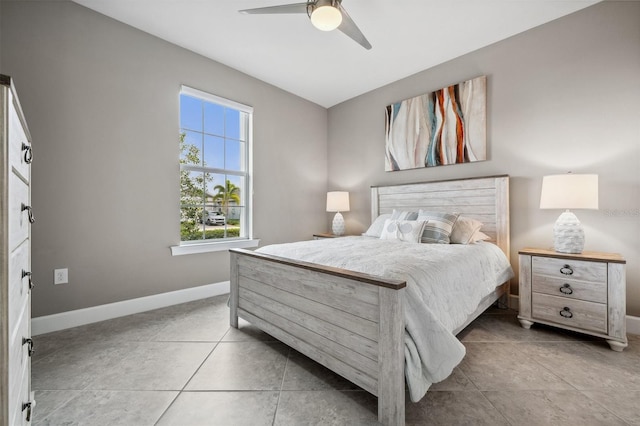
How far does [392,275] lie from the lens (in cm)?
139

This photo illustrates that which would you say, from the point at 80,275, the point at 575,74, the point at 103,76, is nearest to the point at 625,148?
the point at 575,74

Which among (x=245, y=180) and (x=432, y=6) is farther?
(x=245, y=180)

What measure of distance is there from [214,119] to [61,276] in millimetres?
2116

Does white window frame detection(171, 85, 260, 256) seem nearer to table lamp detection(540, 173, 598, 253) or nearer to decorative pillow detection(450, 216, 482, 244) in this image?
decorative pillow detection(450, 216, 482, 244)

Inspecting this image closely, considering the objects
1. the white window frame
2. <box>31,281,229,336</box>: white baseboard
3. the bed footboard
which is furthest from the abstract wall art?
A: <box>31,281,229,336</box>: white baseboard

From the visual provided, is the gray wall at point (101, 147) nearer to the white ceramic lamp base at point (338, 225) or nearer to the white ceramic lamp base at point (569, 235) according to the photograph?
the white ceramic lamp base at point (338, 225)

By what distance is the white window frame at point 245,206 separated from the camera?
292 centimetres

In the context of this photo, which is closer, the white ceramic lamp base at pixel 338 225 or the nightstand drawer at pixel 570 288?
the nightstand drawer at pixel 570 288

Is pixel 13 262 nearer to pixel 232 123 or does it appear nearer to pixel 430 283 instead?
pixel 430 283

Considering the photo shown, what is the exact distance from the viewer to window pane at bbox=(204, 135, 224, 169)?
3.17 metres

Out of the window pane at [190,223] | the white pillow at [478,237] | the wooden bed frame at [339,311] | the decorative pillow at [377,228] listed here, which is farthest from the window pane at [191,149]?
the white pillow at [478,237]

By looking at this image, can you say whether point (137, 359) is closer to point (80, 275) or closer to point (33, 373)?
point (33, 373)

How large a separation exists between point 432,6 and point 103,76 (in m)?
2.96

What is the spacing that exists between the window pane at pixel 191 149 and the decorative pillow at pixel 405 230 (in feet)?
7.42
